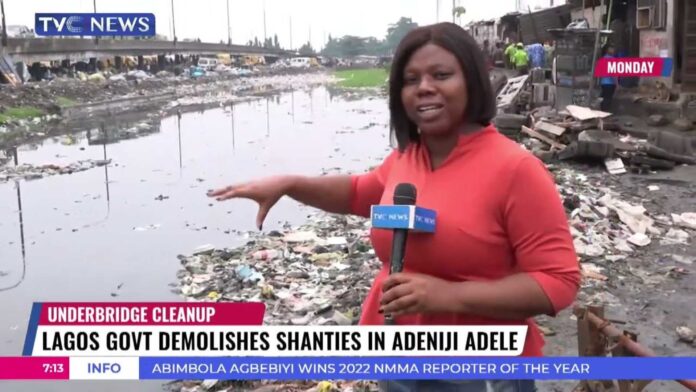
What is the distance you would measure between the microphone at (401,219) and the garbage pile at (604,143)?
32.5 ft

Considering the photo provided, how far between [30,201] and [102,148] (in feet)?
21.4

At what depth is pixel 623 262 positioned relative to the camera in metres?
6.47

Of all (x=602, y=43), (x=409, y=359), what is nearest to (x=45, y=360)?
(x=409, y=359)

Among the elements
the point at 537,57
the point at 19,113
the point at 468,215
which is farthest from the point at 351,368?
the point at 19,113

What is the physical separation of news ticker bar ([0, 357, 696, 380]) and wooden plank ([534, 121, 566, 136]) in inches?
421

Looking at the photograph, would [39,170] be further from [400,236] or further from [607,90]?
[400,236]

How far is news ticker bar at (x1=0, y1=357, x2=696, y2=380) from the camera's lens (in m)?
1.72

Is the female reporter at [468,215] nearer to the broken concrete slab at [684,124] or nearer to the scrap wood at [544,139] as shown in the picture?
the scrap wood at [544,139]

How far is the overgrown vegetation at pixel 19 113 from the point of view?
22.9 metres

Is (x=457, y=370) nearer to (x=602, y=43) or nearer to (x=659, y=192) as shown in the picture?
(x=659, y=192)

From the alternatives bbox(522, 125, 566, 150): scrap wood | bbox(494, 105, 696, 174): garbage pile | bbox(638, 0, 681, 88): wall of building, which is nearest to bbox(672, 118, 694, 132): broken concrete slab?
bbox(494, 105, 696, 174): garbage pile

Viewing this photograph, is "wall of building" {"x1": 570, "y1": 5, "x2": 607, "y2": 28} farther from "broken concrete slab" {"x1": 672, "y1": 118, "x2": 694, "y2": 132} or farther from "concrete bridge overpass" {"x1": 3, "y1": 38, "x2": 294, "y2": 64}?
"concrete bridge overpass" {"x1": 3, "y1": 38, "x2": 294, "y2": 64}

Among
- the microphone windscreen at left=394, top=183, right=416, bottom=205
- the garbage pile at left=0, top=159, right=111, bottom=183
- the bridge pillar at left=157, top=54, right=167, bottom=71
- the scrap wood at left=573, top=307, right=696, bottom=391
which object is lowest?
the garbage pile at left=0, top=159, right=111, bottom=183

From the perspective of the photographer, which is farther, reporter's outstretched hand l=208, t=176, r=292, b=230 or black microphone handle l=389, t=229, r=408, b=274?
reporter's outstretched hand l=208, t=176, r=292, b=230
